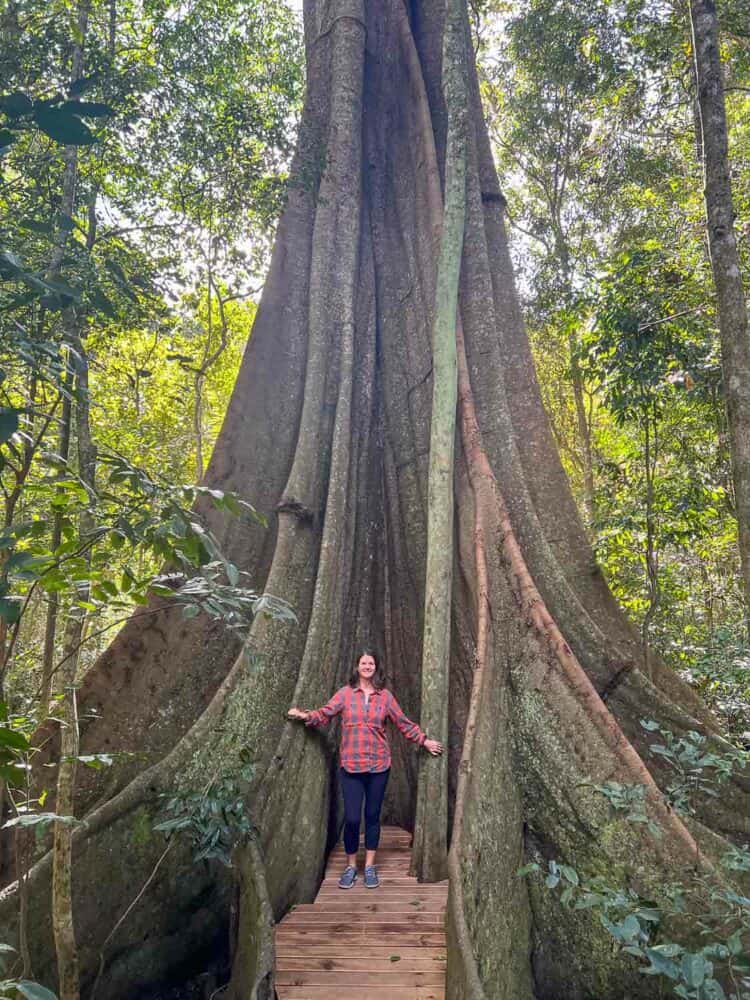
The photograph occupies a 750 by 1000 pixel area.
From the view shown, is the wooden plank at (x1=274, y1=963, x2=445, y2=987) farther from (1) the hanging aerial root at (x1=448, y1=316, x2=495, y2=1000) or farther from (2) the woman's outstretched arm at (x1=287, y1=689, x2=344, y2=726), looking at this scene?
(2) the woman's outstretched arm at (x1=287, y1=689, x2=344, y2=726)

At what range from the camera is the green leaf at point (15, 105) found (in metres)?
0.90

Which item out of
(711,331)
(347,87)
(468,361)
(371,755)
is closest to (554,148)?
(347,87)

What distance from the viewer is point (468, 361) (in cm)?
457

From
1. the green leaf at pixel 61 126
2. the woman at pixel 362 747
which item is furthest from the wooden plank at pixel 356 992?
the green leaf at pixel 61 126

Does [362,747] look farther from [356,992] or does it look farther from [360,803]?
[356,992]

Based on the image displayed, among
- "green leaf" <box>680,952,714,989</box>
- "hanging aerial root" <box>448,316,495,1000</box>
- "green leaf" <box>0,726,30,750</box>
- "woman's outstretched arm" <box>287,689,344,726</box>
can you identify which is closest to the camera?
"green leaf" <box>0,726,30,750</box>

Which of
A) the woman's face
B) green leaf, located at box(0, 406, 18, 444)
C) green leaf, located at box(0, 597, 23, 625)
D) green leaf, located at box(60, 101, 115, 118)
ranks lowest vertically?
the woman's face

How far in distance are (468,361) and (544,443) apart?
79 centimetres

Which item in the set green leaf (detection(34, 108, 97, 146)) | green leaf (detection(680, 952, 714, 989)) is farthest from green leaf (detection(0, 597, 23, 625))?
green leaf (detection(680, 952, 714, 989))

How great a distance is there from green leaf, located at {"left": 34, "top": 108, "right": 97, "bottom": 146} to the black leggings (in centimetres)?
311

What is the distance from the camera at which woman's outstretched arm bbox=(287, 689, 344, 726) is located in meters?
3.24

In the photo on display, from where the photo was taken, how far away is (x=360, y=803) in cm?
335

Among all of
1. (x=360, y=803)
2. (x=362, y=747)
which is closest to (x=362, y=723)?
(x=362, y=747)

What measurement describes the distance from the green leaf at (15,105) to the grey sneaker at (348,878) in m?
3.31
